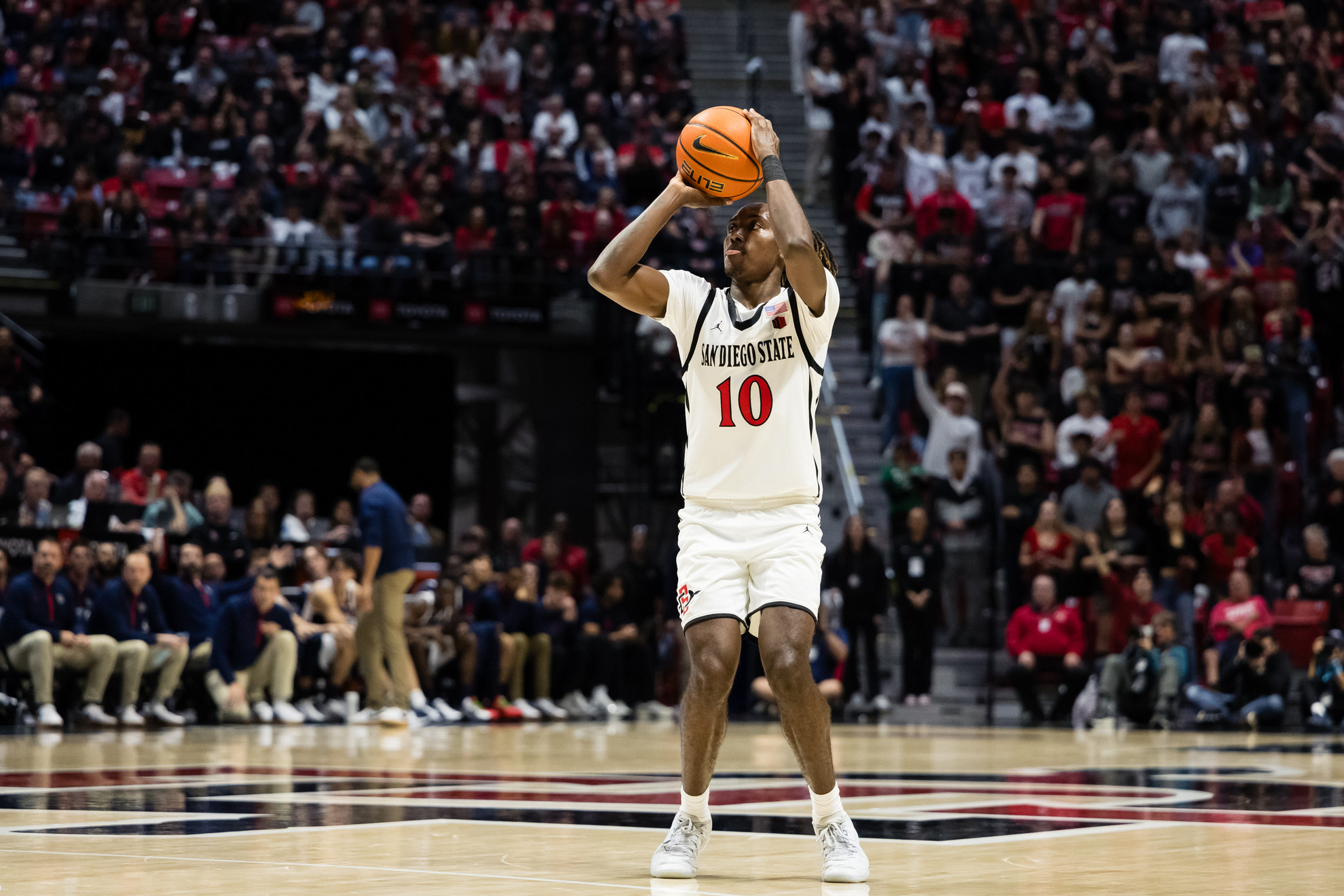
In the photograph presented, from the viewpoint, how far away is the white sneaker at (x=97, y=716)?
1390 centimetres

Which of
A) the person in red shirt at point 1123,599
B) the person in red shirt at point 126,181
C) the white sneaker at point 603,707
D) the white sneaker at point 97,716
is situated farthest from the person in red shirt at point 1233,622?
the person in red shirt at point 126,181

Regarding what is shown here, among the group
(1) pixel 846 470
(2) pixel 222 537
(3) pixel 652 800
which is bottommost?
(3) pixel 652 800

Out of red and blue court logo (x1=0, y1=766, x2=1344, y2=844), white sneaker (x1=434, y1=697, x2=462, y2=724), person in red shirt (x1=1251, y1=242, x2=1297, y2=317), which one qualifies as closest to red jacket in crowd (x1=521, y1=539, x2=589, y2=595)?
white sneaker (x1=434, y1=697, x2=462, y2=724)

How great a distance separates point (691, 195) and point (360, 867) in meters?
2.21

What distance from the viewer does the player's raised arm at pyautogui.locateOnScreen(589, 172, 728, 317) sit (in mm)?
5355

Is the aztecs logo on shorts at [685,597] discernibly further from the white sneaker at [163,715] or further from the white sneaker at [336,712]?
the white sneaker at [336,712]

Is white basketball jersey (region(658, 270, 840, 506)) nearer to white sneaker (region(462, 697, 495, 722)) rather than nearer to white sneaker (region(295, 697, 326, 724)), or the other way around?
white sneaker (region(295, 697, 326, 724))

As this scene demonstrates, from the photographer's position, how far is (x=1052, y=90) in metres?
23.0

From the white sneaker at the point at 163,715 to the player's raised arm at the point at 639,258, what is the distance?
389 inches

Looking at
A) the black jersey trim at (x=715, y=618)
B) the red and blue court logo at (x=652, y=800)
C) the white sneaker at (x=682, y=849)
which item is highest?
the black jersey trim at (x=715, y=618)

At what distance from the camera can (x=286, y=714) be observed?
1491 centimetres

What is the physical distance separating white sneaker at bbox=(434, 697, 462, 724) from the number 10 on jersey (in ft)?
34.5

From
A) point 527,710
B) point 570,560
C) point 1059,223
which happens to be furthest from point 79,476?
point 1059,223

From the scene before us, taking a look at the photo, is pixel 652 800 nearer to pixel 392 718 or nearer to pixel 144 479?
pixel 392 718
